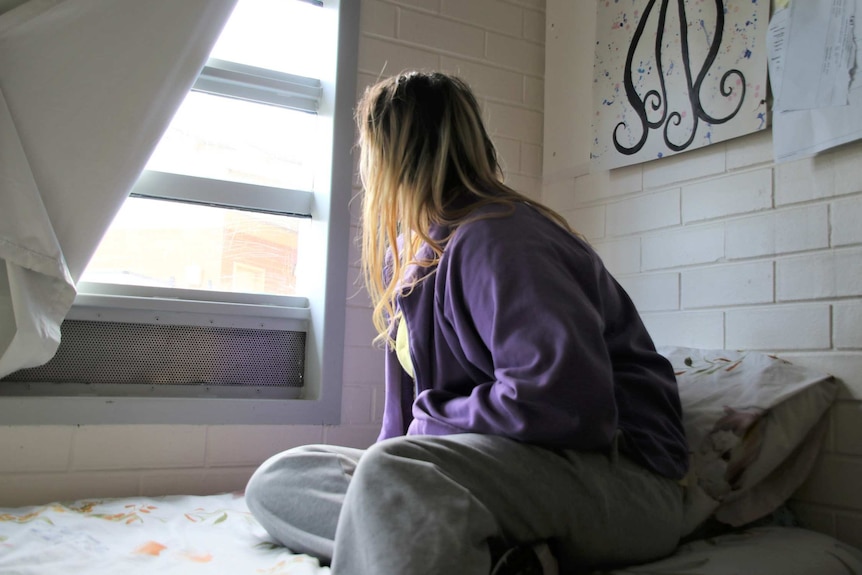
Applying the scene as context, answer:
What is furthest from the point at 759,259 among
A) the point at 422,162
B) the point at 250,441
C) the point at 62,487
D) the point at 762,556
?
the point at 62,487

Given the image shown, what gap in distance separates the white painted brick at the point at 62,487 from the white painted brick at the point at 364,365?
59 cm

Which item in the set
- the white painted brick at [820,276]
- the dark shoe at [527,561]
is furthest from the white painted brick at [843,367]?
the dark shoe at [527,561]

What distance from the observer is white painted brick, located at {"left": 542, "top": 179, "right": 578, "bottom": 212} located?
7.29ft

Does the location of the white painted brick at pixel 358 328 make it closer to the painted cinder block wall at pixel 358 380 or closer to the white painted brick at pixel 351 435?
the painted cinder block wall at pixel 358 380

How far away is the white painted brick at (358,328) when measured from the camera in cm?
203

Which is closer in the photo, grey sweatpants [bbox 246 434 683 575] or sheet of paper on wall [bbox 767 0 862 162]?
grey sweatpants [bbox 246 434 683 575]

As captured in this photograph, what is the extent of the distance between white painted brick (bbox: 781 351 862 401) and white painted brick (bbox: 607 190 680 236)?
19.5 inches

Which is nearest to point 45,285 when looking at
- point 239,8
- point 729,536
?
point 239,8

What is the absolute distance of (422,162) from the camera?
4.05ft

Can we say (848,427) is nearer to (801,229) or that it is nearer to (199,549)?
(801,229)

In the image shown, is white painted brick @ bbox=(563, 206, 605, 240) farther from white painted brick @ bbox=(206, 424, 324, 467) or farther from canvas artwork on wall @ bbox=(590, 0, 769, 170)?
white painted brick @ bbox=(206, 424, 324, 467)

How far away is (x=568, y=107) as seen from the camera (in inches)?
89.7

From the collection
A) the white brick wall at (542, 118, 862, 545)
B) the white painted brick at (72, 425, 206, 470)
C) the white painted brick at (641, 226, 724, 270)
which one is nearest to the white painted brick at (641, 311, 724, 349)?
the white brick wall at (542, 118, 862, 545)

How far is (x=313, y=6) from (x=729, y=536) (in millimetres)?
1763
